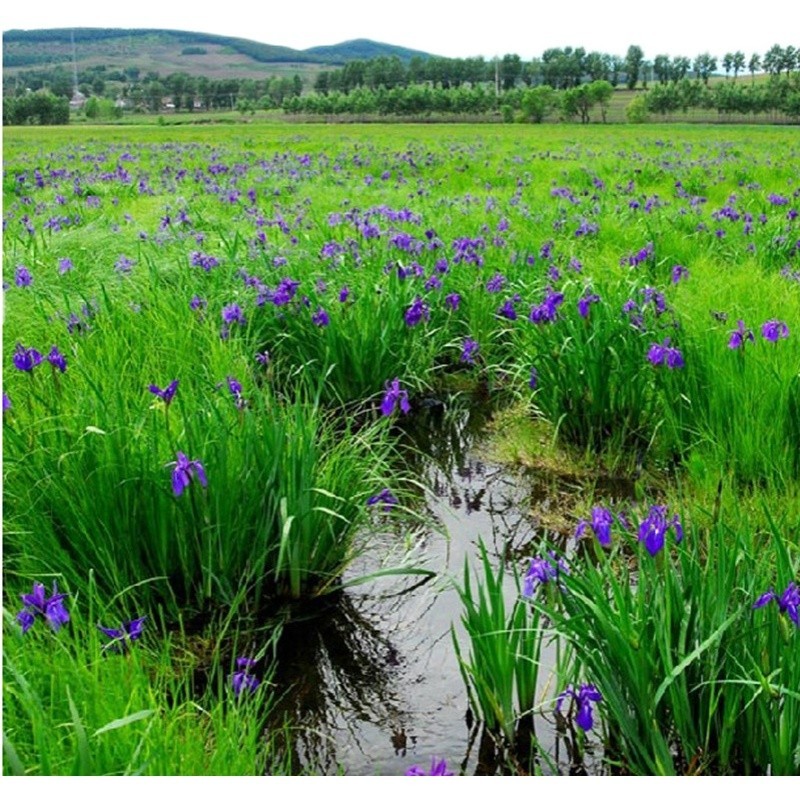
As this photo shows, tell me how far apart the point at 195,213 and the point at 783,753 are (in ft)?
24.3

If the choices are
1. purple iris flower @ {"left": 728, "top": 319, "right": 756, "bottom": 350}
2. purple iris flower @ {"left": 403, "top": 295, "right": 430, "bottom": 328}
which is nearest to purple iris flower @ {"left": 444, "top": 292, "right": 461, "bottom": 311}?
purple iris flower @ {"left": 403, "top": 295, "right": 430, "bottom": 328}

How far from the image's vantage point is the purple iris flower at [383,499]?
10.0 feet

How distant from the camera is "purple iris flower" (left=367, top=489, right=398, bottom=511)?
306cm

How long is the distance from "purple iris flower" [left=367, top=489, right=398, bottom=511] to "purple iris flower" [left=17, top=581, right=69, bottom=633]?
1.20 m

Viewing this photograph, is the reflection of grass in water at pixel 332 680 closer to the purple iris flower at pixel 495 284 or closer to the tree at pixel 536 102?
the purple iris flower at pixel 495 284

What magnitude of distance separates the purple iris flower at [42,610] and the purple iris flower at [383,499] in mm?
1203

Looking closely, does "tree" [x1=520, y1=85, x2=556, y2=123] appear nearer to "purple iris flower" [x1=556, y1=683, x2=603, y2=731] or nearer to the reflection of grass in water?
the reflection of grass in water

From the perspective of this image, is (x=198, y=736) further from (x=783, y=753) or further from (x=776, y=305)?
(x=776, y=305)

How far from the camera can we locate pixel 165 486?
2727 mm

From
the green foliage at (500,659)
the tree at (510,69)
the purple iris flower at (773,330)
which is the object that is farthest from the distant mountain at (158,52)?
the green foliage at (500,659)

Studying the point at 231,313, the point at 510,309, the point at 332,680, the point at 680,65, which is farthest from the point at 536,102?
the point at 332,680

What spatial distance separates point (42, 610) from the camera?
2.14m
